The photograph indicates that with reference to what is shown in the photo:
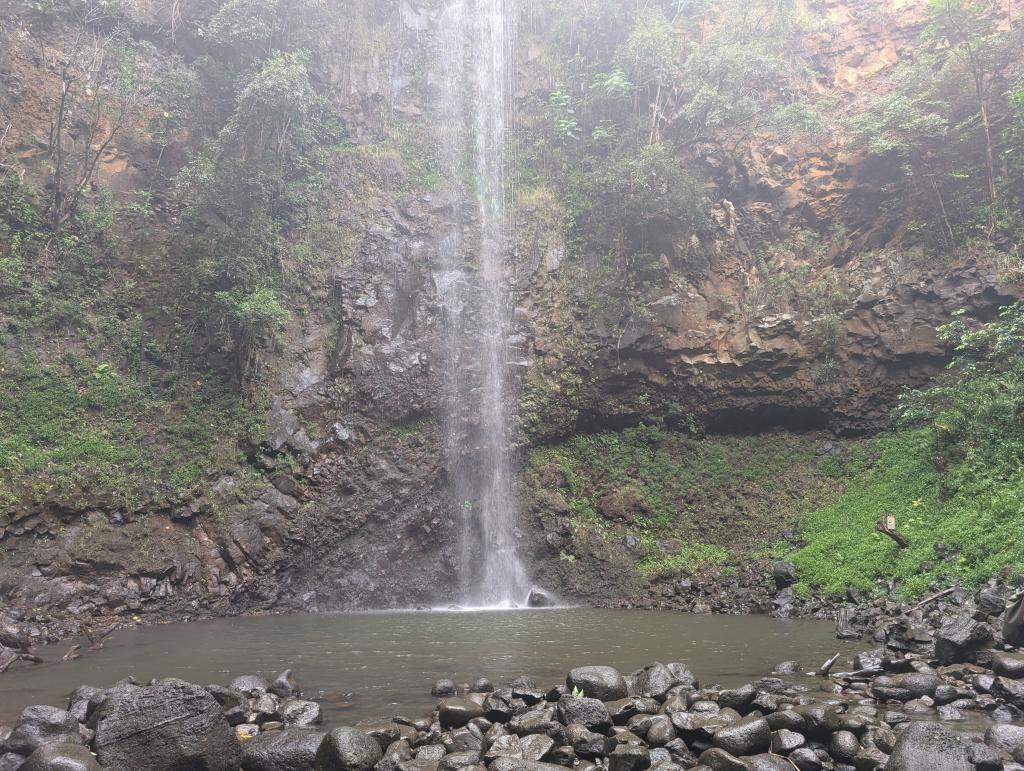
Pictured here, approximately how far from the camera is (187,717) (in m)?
4.95

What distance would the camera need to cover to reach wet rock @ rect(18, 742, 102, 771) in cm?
434

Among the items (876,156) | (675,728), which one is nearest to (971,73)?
(876,156)

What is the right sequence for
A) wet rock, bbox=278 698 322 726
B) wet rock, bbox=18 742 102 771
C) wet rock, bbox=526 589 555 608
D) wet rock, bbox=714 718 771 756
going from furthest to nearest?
wet rock, bbox=526 589 555 608 < wet rock, bbox=278 698 322 726 < wet rock, bbox=714 718 771 756 < wet rock, bbox=18 742 102 771

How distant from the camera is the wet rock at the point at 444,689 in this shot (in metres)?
6.59

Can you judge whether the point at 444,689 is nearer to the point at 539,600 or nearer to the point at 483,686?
the point at 483,686

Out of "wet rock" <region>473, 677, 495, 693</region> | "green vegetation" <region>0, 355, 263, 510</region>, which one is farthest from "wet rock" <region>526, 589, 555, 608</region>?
"wet rock" <region>473, 677, 495, 693</region>

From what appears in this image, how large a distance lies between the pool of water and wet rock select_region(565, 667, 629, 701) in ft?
2.51

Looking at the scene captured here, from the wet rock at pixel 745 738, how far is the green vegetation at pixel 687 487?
10.5 metres

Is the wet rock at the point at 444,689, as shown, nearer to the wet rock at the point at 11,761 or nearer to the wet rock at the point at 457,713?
the wet rock at the point at 457,713

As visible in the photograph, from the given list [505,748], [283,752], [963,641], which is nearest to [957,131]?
[963,641]

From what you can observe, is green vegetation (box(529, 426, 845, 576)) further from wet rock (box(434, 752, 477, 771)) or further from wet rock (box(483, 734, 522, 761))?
wet rock (box(434, 752, 477, 771))

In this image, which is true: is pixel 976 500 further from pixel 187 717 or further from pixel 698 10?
pixel 698 10

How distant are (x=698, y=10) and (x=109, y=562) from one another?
87.9 feet

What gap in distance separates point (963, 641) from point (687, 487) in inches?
434
